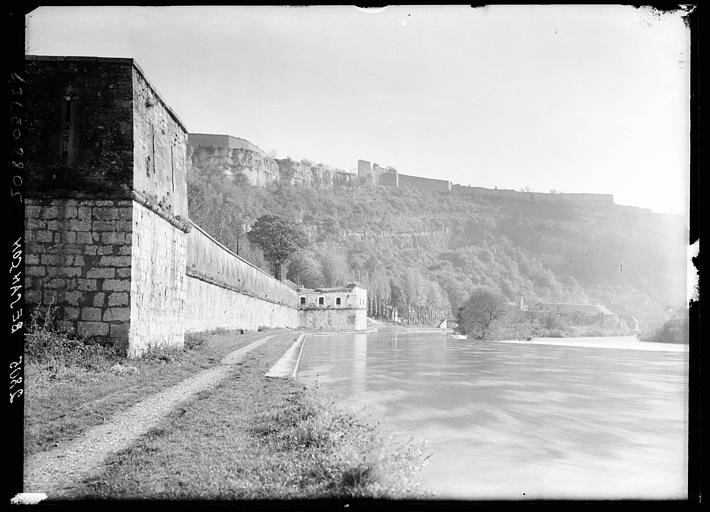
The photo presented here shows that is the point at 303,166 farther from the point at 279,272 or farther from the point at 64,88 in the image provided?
the point at 279,272

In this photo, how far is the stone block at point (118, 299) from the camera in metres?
9.41

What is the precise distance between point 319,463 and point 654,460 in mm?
3256

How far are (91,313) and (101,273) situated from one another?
0.77 meters

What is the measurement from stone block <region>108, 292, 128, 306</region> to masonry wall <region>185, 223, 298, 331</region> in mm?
6576

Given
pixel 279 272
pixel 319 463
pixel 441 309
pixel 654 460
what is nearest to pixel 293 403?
pixel 319 463

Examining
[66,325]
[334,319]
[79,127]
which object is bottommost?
[334,319]

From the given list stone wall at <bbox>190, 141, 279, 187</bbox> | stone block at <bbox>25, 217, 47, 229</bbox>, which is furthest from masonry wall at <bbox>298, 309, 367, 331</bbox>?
stone block at <bbox>25, 217, 47, 229</bbox>

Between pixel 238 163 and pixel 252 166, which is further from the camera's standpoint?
pixel 252 166

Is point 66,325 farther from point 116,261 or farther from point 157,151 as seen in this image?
point 157,151

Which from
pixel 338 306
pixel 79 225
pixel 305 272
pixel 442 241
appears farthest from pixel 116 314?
pixel 338 306

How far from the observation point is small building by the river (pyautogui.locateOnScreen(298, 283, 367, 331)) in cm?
3322

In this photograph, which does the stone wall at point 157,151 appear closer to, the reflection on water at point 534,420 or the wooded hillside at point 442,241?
the wooded hillside at point 442,241

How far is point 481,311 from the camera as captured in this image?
83.4 ft

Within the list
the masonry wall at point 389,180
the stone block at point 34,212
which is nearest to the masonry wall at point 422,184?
the masonry wall at point 389,180
